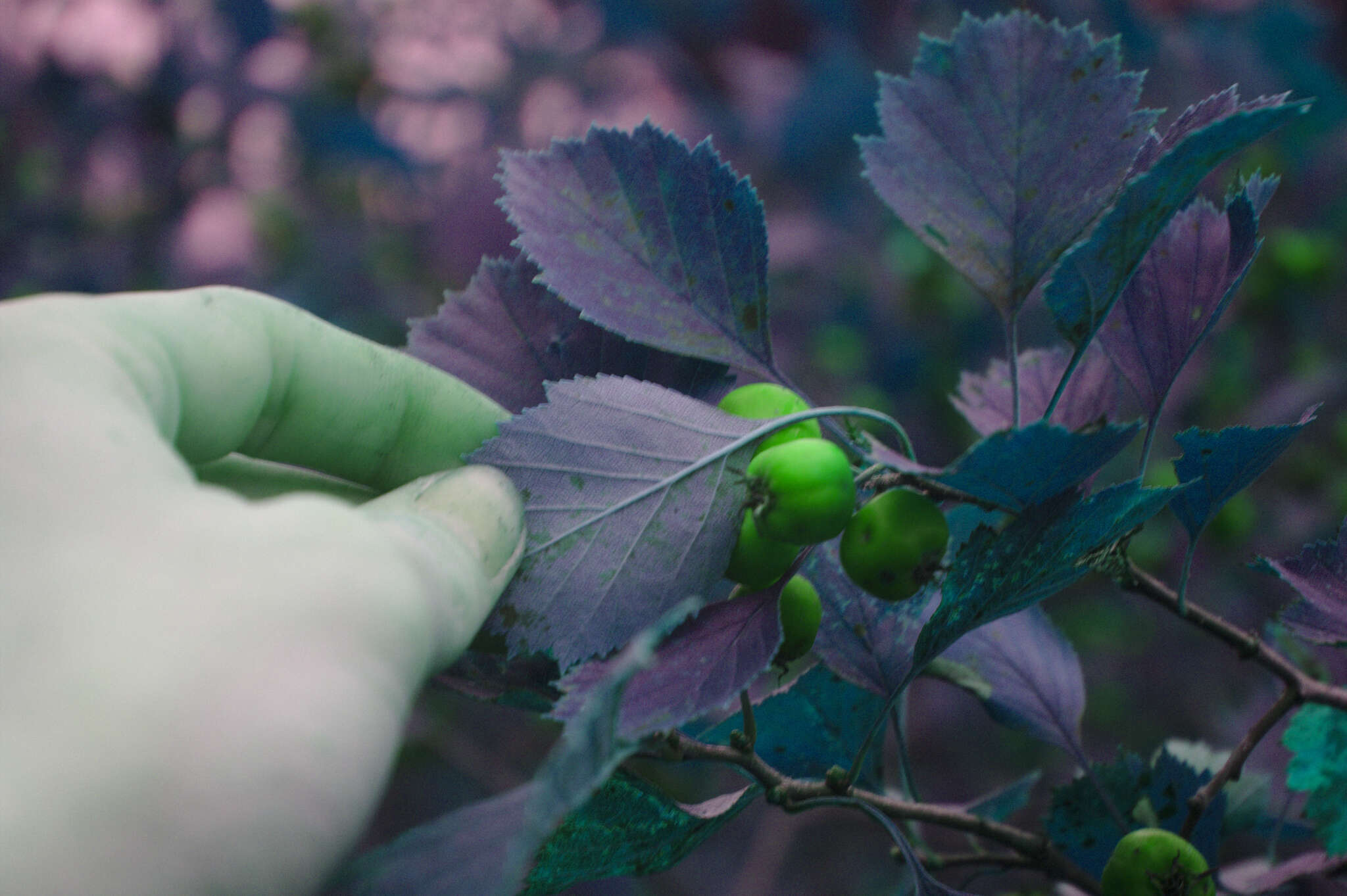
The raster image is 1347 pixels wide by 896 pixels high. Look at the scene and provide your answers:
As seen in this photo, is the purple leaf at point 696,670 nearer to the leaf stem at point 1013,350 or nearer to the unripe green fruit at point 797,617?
the unripe green fruit at point 797,617

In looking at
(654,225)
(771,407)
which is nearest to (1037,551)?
(771,407)

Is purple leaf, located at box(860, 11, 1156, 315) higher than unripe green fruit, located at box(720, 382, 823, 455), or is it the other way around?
purple leaf, located at box(860, 11, 1156, 315)

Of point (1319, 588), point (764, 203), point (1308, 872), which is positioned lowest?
point (1308, 872)

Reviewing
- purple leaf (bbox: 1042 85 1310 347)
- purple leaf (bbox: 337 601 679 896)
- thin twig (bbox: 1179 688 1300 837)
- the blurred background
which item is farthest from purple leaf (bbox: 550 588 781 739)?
the blurred background

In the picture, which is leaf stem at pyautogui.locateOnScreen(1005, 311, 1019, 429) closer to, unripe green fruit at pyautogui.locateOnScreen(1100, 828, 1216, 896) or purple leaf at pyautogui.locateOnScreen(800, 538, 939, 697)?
purple leaf at pyautogui.locateOnScreen(800, 538, 939, 697)

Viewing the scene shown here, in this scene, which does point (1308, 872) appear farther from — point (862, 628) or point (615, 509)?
point (615, 509)

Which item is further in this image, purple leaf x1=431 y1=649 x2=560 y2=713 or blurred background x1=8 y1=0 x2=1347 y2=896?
blurred background x1=8 y1=0 x2=1347 y2=896
